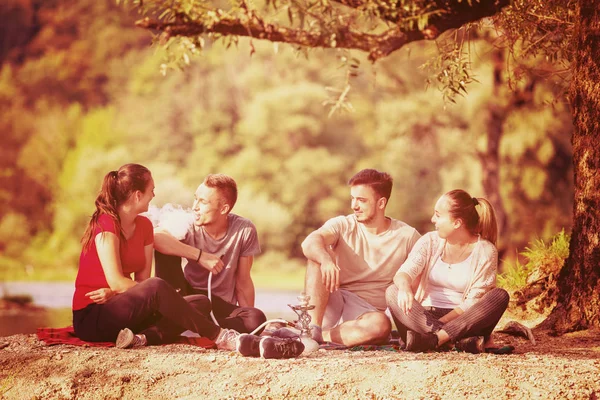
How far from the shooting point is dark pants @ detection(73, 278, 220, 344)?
5.81 metres

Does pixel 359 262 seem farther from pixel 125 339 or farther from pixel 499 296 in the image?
pixel 125 339

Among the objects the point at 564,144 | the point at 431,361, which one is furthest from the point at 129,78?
the point at 431,361

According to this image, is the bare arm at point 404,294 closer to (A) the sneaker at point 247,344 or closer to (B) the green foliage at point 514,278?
(A) the sneaker at point 247,344

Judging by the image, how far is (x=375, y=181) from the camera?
637 cm

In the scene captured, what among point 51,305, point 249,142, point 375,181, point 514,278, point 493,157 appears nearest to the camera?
point 375,181

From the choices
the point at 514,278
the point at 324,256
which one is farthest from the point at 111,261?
the point at 514,278

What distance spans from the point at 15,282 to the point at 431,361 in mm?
24434

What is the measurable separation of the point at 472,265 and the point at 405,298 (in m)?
0.53

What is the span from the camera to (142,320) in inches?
238

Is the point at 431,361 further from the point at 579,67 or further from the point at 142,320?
the point at 579,67

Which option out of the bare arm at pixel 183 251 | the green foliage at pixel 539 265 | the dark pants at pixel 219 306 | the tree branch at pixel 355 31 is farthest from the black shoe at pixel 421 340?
the green foliage at pixel 539 265

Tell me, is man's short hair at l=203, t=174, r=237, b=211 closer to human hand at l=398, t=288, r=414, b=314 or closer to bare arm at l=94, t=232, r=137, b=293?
bare arm at l=94, t=232, r=137, b=293

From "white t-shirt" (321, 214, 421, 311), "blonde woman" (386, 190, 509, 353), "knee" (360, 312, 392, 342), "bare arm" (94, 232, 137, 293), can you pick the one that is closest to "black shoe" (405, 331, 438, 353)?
"blonde woman" (386, 190, 509, 353)

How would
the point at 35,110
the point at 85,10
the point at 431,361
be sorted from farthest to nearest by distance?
the point at 85,10 < the point at 35,110 < the point at 431,361
